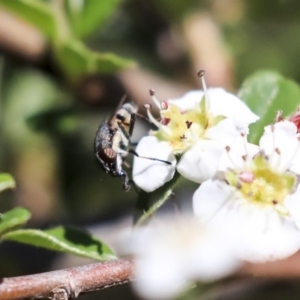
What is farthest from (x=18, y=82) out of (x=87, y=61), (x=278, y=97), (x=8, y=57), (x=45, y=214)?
(x=278, y=97)

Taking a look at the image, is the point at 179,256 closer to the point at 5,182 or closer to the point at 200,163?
the point at 200,163

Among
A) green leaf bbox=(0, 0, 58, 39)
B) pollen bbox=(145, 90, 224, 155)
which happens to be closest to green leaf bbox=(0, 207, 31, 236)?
pollen bbox=(145, 90, 224, 155)

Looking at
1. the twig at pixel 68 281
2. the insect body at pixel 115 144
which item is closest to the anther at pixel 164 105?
the insect body at pixel 115 144

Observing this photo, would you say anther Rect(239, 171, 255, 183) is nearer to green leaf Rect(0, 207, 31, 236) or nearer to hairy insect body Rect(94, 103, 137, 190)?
hairy insect body Rect(94, 103, 137, 190)

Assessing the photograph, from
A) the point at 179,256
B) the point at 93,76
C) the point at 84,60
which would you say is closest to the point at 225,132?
the point at 179,256

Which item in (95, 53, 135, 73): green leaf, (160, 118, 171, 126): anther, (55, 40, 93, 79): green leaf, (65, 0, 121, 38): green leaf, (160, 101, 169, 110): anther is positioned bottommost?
(160, 118, 171, 126): anther

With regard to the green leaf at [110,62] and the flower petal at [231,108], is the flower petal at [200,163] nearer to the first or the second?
the flower petal at [231,108]
